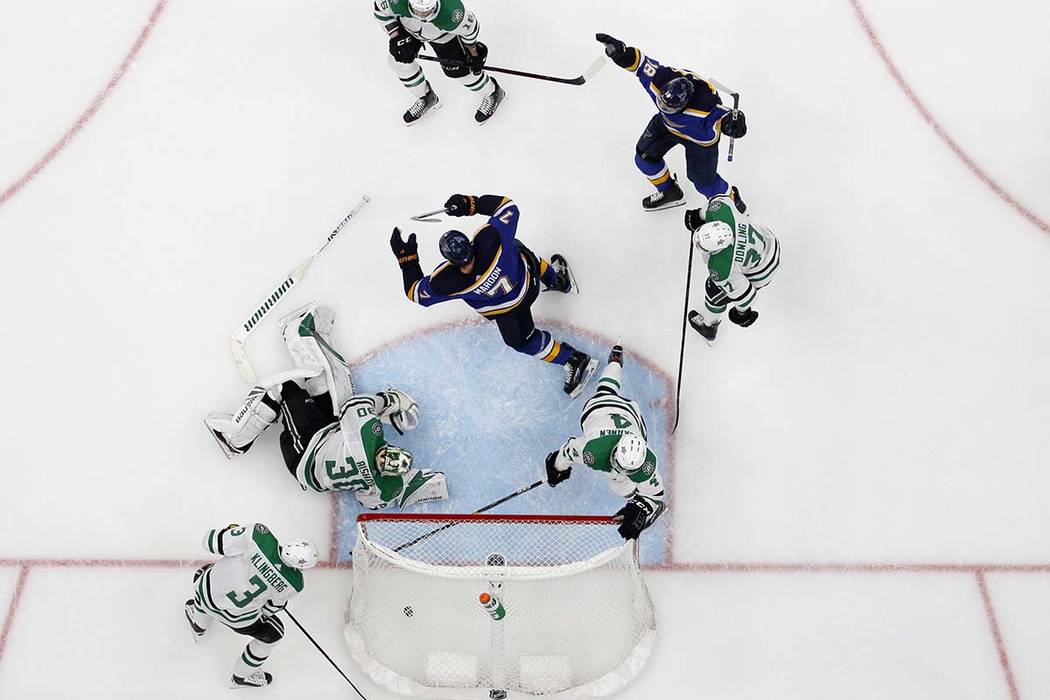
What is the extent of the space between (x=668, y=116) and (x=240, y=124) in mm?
2473

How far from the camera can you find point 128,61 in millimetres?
5508

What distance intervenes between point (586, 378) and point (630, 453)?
0.99m

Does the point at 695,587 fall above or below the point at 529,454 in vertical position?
below

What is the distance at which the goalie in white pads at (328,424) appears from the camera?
4277mm

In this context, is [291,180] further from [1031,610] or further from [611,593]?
[1031,610]

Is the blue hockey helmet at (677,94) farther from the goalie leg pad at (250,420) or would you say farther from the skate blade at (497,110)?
the goalie leg pad at (250,420)

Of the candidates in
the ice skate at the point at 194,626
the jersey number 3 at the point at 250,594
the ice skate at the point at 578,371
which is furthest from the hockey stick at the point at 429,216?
the ice skate at the point at 194,626

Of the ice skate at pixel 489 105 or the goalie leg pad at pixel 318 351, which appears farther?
the ice skate at pixel 489 105

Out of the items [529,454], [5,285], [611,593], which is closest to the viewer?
[611,593]

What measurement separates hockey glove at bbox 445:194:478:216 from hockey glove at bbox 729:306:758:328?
55.6 inches

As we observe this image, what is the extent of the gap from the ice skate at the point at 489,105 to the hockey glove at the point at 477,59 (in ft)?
0.68

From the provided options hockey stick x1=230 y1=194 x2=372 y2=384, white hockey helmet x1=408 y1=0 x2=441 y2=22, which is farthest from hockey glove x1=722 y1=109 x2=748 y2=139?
hockey stick x1=230 y1=194 x2=372 y2=384

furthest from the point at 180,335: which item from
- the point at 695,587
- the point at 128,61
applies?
the point at 695,587

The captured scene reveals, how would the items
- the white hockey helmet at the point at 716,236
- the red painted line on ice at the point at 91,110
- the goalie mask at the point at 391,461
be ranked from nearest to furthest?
the white hockey helmet at the point at 716,236
the goalie mask at the point at 391,461
the red painted line on ice at the point at 91,110
